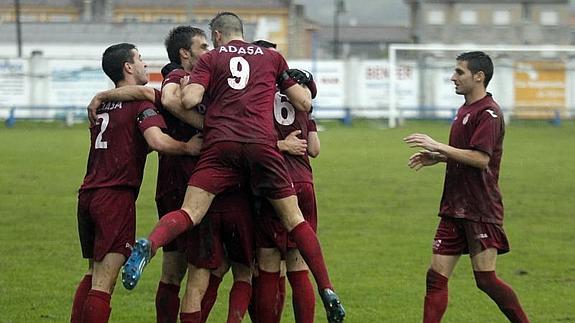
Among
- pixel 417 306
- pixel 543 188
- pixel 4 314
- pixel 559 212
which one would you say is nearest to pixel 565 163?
pixel 543 188

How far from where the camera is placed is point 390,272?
43.2ft

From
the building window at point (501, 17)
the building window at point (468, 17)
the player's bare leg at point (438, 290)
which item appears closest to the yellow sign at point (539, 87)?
the player's bare leg at point (438, 290)

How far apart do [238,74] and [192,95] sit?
37 cm

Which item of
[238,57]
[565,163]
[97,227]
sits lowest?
[565,163]

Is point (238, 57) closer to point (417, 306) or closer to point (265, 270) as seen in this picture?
point (265, 270)

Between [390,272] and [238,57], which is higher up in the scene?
[238,57]

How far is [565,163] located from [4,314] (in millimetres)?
20021

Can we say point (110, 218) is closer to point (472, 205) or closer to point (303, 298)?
point (303, 298)

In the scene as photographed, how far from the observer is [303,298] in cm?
883

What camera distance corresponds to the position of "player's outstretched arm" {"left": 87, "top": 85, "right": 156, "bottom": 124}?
27.9 ft

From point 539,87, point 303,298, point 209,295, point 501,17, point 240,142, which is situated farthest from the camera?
point 501,17

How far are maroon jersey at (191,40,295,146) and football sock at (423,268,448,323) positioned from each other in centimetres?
171

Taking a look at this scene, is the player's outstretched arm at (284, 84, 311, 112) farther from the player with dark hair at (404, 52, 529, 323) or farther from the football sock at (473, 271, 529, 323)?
the football sock at (473, 271, 529, 323)

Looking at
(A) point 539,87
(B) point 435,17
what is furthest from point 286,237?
(B) point 435,17
